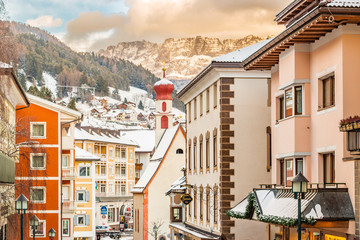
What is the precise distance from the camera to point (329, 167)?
26.4 m

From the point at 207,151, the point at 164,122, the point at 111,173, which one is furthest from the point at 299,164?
the point at 111,173

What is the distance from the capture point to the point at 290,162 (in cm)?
2934

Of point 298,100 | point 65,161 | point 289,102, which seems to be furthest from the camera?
point 65,161

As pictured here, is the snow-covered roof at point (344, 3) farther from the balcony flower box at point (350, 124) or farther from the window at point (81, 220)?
the window at point (81, 220)

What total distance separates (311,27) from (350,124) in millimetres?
4078

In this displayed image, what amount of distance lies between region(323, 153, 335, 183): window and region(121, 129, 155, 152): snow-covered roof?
453 feet

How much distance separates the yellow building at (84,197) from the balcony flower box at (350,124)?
75.5 m

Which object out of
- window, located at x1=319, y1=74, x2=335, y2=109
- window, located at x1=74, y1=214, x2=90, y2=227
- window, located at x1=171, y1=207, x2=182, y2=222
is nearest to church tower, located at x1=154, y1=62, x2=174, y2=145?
window, located at x1=74, y1=214, x2=90, y2=227

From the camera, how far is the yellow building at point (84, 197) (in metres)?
98.2

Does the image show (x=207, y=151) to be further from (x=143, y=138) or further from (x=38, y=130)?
(x=143, y=138)

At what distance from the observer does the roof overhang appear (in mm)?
23922

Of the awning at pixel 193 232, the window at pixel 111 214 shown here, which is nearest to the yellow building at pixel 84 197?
the awning at pixel 193 232

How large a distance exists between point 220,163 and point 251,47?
7.08 meters

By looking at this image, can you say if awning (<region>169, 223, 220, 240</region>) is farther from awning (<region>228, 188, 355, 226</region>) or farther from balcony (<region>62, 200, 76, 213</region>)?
awning (<region>228, 188, 355, 226</region>)
